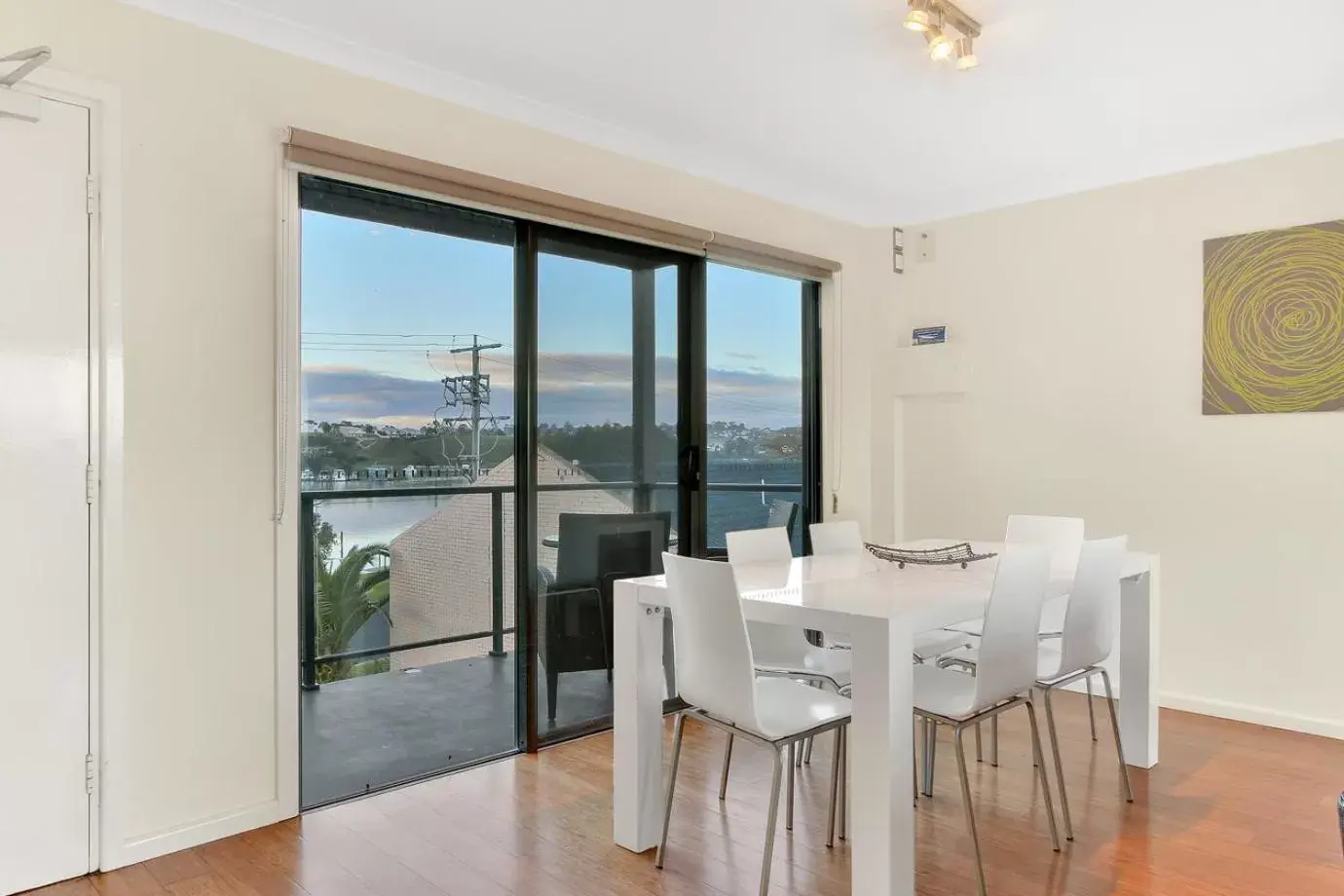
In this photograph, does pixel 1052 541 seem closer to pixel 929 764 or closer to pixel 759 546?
pixel 929 764

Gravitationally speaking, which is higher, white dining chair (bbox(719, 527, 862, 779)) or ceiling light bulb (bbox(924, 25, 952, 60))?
ceiling light bulb (bbox(924, 25, 952, 60))

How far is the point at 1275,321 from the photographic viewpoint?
12.6 ft

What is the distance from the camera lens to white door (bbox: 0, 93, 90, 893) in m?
2.39

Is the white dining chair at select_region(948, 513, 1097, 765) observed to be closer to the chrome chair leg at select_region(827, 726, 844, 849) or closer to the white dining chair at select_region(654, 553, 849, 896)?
the chrome chair leg at select_region(827, 726, 844, 849)

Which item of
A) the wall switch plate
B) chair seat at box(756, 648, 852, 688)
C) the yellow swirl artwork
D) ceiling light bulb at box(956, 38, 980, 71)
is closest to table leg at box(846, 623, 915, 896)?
chair seat at box(756, 648, 852, 688)

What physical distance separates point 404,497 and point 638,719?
122 cm

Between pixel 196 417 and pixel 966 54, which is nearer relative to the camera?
pixel 196 417

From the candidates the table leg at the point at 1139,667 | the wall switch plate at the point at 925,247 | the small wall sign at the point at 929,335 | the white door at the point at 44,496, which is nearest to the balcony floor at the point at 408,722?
the white door at the point at 44,496

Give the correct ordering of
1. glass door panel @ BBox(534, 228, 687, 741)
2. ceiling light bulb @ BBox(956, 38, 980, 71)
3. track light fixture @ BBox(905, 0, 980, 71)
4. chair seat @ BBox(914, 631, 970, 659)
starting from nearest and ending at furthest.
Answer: track light fixture @ BBox(905, 0, 980, 71) < ceiling light bulb @ BBox(956, 38, 980, 71) < chair seat @ BBox(914, 631, 970, 659) < glass door panel @ BBox(534, 228, 687, 741)

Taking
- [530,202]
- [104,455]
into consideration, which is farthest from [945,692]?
[104,455]

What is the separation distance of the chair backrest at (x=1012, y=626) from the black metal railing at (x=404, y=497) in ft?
5.97

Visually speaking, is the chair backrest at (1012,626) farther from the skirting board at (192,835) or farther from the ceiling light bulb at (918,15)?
the skirting board at (192,835)

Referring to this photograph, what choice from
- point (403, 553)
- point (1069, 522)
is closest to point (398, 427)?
point (403, 553)

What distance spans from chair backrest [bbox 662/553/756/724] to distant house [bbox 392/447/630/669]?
121 cm
